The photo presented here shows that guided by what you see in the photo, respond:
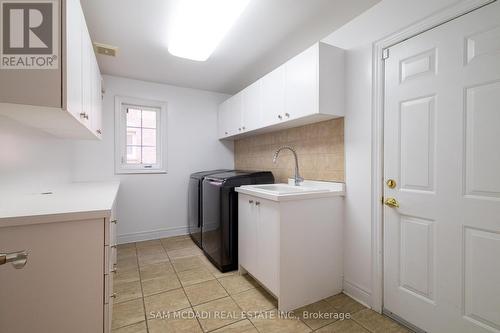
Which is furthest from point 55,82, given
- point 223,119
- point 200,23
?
point 223,119

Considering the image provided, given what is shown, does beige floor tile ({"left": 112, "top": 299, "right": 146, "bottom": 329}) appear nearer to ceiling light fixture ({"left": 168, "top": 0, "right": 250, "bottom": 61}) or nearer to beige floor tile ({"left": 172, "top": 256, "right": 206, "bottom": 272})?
beige floor tile ({"left": 172, "top": 256, "right": 206, "bottom": 272})

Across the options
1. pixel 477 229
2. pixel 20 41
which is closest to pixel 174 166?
pixel 20 41

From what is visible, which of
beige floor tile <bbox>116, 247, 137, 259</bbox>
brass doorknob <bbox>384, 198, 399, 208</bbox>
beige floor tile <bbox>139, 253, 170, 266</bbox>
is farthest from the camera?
beige floor tile <bbox>116, 247, 137, 259</bbox>

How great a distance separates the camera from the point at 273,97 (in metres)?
2.26

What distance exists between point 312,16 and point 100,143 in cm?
287

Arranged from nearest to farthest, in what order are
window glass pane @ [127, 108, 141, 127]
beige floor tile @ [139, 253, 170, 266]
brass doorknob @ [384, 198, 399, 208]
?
brass doorknob @ [384, 198, 399, 208] < beige floor tile @ [139, 253, 170, 266] < window glass pane @ [127, 108, 141, 127]

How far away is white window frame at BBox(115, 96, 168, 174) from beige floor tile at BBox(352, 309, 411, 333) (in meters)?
2.89

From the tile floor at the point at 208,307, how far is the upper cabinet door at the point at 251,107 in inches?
65.0

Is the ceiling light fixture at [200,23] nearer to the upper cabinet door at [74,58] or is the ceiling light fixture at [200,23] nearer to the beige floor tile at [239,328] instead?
the upper cabinet door at [74,58]

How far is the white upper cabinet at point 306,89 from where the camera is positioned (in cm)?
177

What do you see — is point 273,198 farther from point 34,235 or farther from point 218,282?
point 34,235

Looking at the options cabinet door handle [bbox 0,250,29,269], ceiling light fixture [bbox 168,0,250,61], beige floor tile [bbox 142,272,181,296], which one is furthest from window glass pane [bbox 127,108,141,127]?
cabinet door handle [bbox 0,250,29,269]

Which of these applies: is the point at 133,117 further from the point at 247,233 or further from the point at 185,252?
the point at 247,233

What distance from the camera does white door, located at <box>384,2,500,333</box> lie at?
117 cm
